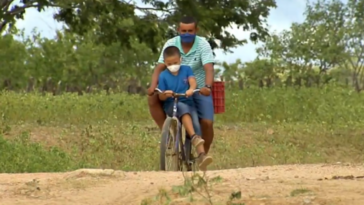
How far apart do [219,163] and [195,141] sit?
3.38 m

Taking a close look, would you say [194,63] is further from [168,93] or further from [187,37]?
[168,93]

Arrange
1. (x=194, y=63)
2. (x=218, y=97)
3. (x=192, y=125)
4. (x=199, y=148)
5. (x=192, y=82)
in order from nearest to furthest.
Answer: (x=192, y=82) < (x=199, y=148) < (x=192, y=125) < (x=194, y=63) < (x=218, y=97)

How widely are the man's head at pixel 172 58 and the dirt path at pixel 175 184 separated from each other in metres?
1.23

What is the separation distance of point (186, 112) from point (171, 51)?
56cm

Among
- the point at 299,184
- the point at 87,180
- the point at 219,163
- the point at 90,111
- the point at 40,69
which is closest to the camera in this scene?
the point at 299,184

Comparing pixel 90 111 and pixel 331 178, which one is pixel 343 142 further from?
pixel 331 178

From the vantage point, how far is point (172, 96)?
28.7ft

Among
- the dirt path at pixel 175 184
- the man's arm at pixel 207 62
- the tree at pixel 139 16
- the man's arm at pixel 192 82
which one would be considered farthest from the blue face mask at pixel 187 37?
the tree at pixel 139 16

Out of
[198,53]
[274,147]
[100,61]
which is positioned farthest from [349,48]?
[198,53]

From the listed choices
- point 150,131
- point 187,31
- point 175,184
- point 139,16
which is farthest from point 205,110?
point 139,16

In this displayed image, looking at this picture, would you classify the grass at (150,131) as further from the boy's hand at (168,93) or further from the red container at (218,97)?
the boy's hand at (168,93)

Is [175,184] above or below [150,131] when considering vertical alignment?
below

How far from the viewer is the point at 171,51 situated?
8.86 metres

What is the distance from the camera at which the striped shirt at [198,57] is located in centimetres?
903
